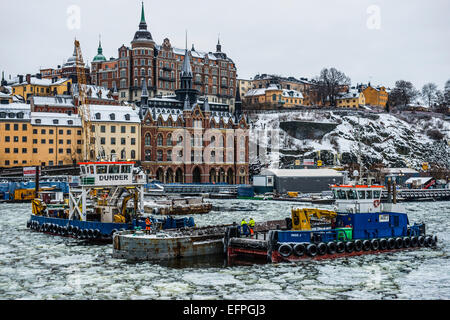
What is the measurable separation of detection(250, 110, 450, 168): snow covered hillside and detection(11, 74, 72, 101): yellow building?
182 feet

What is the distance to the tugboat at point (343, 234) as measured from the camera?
38.0 meters

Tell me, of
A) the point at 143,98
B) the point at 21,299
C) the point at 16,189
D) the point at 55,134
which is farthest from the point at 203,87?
the point at 21,299

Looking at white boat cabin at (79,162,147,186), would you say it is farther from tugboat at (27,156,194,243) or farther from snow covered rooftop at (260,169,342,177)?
snow covered rooftop at (260,169,342,177)

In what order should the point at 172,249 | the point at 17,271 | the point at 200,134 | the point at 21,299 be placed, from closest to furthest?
the point at 21,299 < the point at 17,271 < the point at 172,249 < the point at 200,134

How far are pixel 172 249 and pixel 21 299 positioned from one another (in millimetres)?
12967

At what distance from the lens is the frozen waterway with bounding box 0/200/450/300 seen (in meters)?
29.2

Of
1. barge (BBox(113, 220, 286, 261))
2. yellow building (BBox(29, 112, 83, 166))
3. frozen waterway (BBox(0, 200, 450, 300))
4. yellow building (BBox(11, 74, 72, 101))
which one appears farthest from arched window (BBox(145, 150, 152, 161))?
barge (BBox(113, 220, 286, 261))

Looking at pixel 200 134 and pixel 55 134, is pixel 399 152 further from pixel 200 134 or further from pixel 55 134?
pixel 55 134

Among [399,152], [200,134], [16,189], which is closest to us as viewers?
[16,189]

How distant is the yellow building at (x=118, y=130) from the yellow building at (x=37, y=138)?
5542mm

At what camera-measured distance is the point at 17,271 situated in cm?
3531

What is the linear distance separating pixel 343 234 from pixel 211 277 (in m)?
12.0

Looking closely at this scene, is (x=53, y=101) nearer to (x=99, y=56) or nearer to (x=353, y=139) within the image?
(x=99, y=56)

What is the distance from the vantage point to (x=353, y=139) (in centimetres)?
16025
